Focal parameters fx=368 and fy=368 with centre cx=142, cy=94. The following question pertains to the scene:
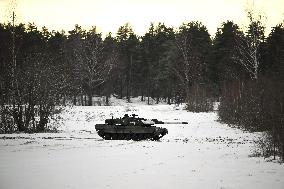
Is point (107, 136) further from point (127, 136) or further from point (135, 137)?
point (135, 137)

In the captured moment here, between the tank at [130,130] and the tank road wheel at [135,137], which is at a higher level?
the tank at [130,130]

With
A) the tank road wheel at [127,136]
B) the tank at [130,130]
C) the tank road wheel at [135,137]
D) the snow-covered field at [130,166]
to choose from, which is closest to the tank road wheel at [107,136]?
the tank at [130,130]

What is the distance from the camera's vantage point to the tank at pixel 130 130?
20780 mm

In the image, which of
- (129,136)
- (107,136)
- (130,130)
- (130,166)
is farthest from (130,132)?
(130,166)

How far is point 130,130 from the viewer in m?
21.0

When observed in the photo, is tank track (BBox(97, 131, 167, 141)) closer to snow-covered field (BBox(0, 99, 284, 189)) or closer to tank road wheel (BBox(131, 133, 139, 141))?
tank road wheel (BBox(131, 133, 139, 141))

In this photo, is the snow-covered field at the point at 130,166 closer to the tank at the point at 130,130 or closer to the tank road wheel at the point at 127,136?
the tank at the point at 130,130

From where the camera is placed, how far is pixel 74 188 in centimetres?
893

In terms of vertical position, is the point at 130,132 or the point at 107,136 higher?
the point at 130,132

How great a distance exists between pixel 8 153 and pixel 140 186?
798 centimetres

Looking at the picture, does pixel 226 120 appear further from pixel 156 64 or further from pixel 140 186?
pixel 156 64

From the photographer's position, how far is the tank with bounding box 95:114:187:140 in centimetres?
2078

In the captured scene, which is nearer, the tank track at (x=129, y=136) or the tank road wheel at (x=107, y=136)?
the tank track at (x=129, y=136)

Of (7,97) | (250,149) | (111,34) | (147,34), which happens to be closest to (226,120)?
(250,149)
